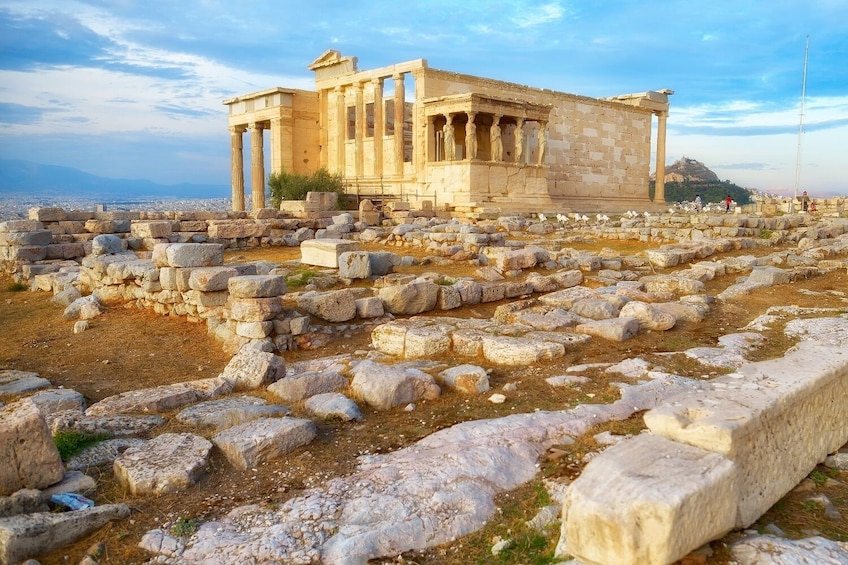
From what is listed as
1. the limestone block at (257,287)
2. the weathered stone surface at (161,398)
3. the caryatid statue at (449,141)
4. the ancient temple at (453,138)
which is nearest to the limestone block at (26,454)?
the weathered stone surface at (161,398)

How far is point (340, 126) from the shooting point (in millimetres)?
31688

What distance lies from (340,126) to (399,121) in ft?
13.4

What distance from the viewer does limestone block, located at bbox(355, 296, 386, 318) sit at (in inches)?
351

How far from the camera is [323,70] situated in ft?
106

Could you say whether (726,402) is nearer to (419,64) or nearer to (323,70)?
(419,64)

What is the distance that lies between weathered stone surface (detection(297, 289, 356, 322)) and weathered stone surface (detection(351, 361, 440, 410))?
319cm

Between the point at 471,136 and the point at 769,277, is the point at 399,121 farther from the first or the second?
the point at 769,277

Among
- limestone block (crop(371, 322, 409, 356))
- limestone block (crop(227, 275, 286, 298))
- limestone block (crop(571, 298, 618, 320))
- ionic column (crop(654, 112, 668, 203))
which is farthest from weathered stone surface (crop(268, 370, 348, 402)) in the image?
ionic column (crop(654, 112, 668, 203))

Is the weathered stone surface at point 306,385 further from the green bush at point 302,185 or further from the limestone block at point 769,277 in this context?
the green bush at point 302,185

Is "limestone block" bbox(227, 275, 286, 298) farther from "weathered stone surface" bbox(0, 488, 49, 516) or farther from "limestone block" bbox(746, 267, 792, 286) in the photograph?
"limestone block" bbox(746, 267, 792, 286)

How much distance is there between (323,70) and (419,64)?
685cm

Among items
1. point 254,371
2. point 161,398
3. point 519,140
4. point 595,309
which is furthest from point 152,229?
point 519,140

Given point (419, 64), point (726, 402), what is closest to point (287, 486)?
point (726, 402)

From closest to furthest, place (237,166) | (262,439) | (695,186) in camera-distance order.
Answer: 1. (262,439)
2. (237,166)
3. (695,186)
